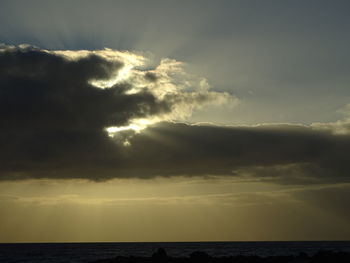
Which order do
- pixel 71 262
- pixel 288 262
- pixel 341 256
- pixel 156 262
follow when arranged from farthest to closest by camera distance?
pixel 71 262 → pixel 156 262 → pixel 288 262 → pixel 341 256

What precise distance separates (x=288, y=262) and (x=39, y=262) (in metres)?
59.1

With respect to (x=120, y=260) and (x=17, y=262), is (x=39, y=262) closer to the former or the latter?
(x=17, y=262)

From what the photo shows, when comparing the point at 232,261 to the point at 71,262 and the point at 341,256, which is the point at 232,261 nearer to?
the point at 341,256

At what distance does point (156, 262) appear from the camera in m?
68.1

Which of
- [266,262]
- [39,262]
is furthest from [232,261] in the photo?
[39,262]

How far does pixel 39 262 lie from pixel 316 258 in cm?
6412

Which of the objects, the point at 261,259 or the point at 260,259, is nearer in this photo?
the point at 260,259

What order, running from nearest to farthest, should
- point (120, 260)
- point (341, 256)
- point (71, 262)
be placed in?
point (341, 256)
point (120, 260)
point (71, 262)

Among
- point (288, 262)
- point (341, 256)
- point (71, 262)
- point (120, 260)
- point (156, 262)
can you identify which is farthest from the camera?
point (71, 262)

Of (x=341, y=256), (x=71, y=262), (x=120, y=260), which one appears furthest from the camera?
(x=71, y=262)

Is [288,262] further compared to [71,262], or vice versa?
[71,262]

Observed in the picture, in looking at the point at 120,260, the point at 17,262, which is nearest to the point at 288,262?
the point at 120,260

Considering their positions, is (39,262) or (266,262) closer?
(266,262)

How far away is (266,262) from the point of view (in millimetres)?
63156
